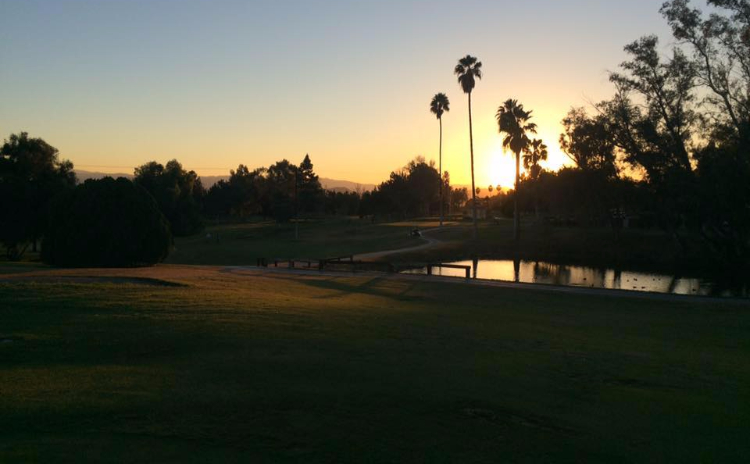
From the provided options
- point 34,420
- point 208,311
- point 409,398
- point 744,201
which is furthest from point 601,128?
point 34,420

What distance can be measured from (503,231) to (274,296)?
58505mm

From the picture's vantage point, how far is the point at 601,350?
12.9 metres

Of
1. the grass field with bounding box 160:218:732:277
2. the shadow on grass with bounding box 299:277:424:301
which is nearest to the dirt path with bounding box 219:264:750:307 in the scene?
the shadow on grass with bounding box 299:277:424:301

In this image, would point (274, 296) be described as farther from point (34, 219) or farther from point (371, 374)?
point (34, 219)

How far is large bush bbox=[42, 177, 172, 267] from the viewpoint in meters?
34.4

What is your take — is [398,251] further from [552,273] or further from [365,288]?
[365,288]

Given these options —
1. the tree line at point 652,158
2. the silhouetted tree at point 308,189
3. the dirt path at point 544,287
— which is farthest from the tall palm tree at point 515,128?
the silhouetted tree at point 308,189

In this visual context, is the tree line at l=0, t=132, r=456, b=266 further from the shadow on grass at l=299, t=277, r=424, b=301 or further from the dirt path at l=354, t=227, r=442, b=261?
the dirt path at l=354, t=227, r=442, b=261

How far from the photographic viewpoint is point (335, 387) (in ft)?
26.1

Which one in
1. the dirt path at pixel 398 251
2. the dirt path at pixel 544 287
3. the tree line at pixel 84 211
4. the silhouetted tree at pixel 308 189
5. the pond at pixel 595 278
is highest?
the silhouetted tree at pixel 308 189

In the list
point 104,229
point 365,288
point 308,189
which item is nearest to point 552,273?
point 365,288

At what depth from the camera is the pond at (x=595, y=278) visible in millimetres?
35625

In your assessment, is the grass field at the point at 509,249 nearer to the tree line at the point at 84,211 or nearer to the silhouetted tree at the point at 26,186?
the tree line at the point at 84,211

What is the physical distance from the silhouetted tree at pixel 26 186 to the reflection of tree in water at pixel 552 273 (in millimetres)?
39439
